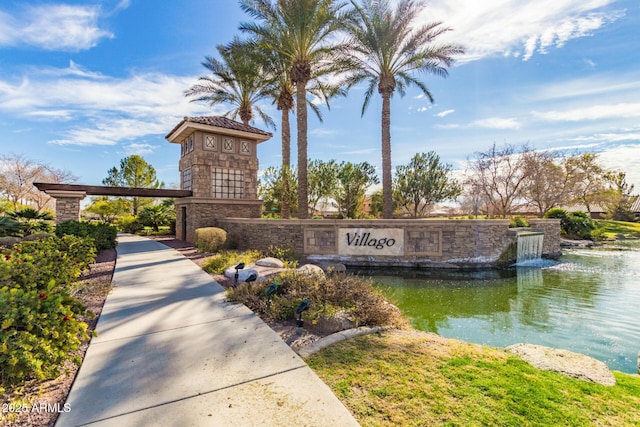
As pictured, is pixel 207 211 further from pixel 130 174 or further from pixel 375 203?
pixel 130 174

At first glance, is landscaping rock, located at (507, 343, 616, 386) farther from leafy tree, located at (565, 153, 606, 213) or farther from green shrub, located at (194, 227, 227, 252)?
leafy tree, located at (565, 153, 606, 213)

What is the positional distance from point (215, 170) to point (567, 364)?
16.5m

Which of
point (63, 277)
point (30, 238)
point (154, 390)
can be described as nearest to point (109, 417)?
point (154, 390)

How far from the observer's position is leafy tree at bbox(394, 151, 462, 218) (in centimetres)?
2492

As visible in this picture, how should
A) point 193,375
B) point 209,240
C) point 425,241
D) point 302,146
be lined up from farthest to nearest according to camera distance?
point 302,146 < point 209,240 < point 425,241 < point 193,375

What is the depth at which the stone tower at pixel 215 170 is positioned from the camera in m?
16.5

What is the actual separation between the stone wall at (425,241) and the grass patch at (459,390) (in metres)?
9.21

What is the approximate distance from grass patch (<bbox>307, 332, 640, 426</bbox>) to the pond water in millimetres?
2207

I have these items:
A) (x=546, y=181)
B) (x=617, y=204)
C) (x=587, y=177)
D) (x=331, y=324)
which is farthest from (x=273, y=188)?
(x=617, y=204)

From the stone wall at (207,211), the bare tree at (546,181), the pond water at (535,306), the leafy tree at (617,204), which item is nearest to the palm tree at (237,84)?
the stone wall at (207,211)

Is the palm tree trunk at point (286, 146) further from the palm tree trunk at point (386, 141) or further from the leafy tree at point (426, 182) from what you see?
the leafy tree at point (426, 182)

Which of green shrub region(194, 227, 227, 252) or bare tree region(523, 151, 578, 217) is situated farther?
bare tree region(523, 151, 578, 217)

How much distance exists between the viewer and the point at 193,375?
10.9ft

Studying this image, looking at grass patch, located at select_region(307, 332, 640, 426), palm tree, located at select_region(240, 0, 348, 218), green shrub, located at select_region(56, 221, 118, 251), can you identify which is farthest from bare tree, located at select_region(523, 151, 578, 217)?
green shrub, located at select_region(56, 221, 118, 251)
